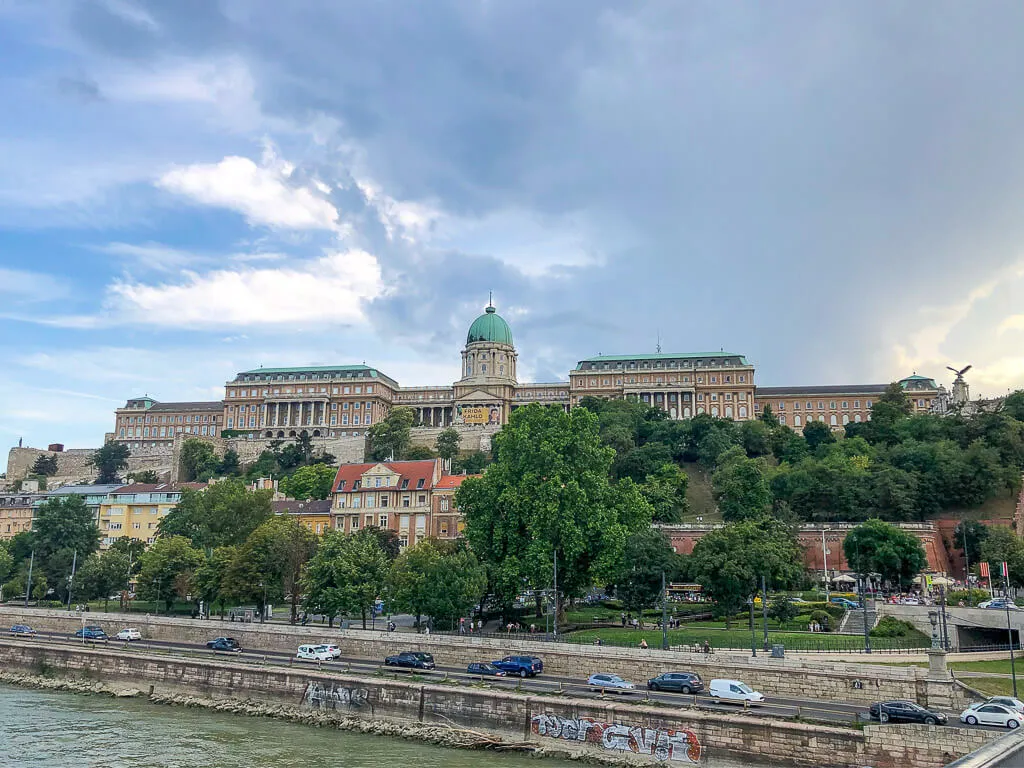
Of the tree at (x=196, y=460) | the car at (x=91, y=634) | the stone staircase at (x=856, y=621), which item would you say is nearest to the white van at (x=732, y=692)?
the stone staircase at (x=856, y=621)

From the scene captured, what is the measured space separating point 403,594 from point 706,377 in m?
124

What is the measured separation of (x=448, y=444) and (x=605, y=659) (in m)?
98.1

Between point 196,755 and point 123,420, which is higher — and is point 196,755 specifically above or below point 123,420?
below

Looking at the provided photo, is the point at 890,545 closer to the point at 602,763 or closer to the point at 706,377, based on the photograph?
the point at 602,763

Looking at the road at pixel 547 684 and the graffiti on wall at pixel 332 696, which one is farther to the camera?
the graffiti on wall at pixel 332 696

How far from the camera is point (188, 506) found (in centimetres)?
8944

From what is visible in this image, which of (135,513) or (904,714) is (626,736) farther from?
(135,513)

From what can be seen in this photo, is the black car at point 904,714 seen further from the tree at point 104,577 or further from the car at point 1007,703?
the tree at point 104,577

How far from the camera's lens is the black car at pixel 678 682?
120ft

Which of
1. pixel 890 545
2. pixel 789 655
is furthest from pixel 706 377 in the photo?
pixel 789 655

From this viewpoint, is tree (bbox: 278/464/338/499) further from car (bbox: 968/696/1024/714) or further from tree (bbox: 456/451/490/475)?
car (bbox: 968/696/1024/714)

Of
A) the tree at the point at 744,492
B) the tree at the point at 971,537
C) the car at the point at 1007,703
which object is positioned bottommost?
the car at the point at 1007,703

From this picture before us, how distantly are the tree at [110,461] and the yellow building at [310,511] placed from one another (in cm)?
6852

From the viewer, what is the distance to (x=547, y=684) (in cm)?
3922
